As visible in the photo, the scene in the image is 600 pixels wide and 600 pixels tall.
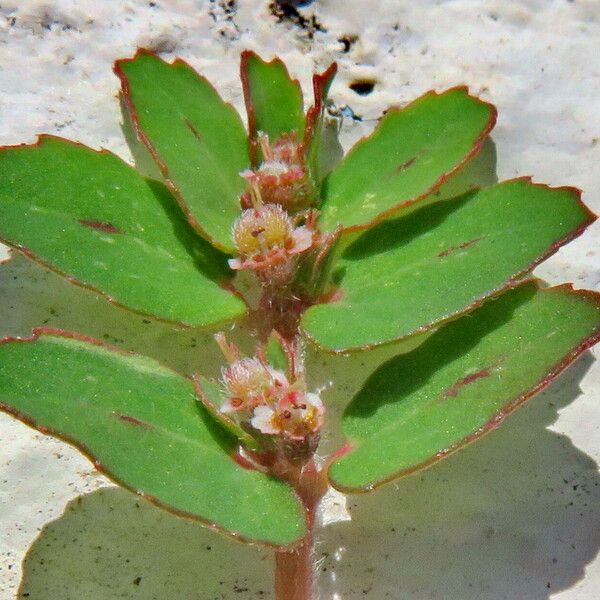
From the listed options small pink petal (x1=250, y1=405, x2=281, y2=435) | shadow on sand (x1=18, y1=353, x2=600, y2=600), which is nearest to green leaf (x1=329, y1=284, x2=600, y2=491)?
small pink petal (x1=250, y1=405, x2=281, y2=435)

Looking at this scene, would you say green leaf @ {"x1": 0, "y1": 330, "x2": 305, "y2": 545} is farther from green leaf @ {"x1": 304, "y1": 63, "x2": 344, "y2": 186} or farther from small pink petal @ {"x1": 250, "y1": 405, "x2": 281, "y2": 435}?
green leaf @ {"x1": 304, "y1": 63, "x2": 344, "y2": 186}

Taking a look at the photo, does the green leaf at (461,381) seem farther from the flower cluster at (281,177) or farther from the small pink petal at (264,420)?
the flower cluster at (281,177)

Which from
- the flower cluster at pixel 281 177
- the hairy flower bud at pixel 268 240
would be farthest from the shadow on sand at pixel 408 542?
the flower cluster at pixel 281 177

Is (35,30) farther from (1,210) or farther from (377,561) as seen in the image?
(377,561)

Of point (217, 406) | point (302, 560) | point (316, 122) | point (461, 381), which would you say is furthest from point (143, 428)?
point (316, 122)

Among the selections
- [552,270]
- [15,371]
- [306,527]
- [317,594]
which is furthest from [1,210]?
[552,270]

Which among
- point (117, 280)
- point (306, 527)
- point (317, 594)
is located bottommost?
point (317, 594)
